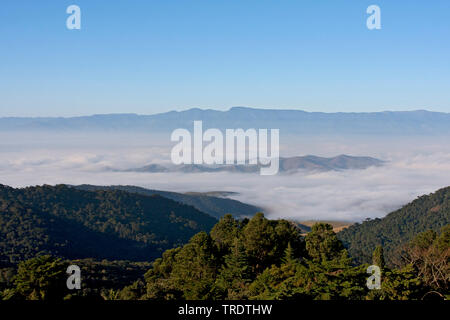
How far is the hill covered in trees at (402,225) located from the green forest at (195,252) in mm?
374

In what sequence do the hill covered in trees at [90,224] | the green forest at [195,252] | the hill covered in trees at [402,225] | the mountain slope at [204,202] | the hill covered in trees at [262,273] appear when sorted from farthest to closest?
the mountain slope at [204,202], the hill covered in trees at [402,225], the hill covered in trees at [90,224], the green forest at [195,252], the hill covered in trees at [262,273]

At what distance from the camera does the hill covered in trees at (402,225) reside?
10119cm

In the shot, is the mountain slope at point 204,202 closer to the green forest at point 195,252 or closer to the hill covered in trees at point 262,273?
the green forest at point 195,252

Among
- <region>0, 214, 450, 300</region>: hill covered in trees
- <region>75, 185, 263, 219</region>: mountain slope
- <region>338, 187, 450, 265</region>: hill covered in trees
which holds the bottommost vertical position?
<region>75, 185, 263, 219</region>: mountain slope

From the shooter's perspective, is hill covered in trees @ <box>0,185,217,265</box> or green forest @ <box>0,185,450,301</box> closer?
green forest @ <box>0,185,450,301</box>

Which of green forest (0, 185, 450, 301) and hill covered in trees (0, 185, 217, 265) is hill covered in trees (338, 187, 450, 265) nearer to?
green forest (0, 185, 450, 301)

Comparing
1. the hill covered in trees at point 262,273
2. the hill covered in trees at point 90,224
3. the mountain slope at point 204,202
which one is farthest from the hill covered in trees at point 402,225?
the mountain slope at point 204,202

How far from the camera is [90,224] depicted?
119 meters

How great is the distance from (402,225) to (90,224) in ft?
238

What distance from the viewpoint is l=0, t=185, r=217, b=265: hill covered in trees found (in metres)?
94.9

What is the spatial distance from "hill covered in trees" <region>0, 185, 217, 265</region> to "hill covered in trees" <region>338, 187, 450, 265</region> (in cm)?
3998

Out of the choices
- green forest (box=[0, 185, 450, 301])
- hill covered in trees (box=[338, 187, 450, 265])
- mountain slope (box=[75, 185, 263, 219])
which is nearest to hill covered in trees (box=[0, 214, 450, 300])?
green forest (box=[0, 185, 450, 301])
